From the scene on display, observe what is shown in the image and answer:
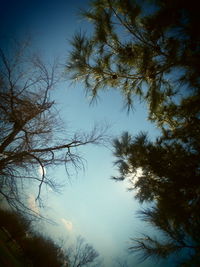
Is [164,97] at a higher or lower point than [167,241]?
higher

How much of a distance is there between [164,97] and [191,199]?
2.01 metres

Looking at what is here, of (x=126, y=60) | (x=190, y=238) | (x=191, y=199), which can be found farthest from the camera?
(x=126, y=60)

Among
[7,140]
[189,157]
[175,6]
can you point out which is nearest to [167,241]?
[189,157]

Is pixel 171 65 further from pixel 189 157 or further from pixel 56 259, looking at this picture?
pixel 56 259

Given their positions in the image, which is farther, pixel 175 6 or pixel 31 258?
pixel 31 258

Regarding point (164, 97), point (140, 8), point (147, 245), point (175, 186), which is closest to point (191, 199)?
point (175, 186)

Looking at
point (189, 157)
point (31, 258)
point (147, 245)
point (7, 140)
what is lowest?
Result: point (31, 258)

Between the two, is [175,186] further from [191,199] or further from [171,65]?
[171,65]

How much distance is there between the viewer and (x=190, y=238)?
2131 mm

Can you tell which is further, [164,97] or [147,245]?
[164,97]

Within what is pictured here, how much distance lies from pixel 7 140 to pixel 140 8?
4.10 meters

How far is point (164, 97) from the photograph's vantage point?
3.40 metres

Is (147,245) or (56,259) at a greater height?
(147,245)

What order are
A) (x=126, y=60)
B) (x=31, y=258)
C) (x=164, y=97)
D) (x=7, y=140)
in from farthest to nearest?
(x=31, y=258), (x=7, y=140), (x=164, y=97), (x=126, y=60)
